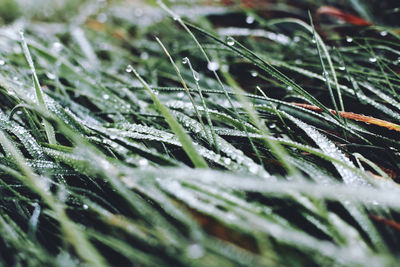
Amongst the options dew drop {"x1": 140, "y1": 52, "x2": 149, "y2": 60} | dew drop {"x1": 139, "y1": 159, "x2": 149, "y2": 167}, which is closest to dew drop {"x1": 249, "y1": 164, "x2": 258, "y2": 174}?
dew drop {"x1": 139, "y1": 159, "x2": 149, "y2": 167}

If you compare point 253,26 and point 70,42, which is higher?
point 253,26

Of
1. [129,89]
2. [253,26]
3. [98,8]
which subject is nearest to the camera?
[129,89]

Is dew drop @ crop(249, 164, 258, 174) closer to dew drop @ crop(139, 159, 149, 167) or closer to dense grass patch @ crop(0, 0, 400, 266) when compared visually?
dense grass patch @ crop(0, 0, 400, 266)

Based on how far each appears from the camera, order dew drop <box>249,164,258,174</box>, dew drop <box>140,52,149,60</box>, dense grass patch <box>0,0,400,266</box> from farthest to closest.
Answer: dew drop <box>140,52,149,60</box> → dew drop <box>249,164,258,174</box> → dense grass patch <box>0,0,400,266</box>

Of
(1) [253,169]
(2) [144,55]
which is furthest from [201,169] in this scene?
(2) [144,55]

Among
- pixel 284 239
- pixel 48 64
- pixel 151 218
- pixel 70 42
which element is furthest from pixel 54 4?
pixel 284 239

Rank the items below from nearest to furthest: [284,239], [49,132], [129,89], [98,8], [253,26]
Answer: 1. [284,239]
2. [49,132]
3. [129,89]
4. [253,26]
5. [98,8]

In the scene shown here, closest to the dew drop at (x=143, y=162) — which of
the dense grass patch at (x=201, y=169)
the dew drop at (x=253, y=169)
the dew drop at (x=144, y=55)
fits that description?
the dense grass patch at (x=201, y=169)

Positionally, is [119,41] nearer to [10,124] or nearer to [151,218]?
[10,124]

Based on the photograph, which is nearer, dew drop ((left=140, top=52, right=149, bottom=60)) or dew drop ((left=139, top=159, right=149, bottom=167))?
dew drop ((left=139, top=159, right=149, bottom=167))
